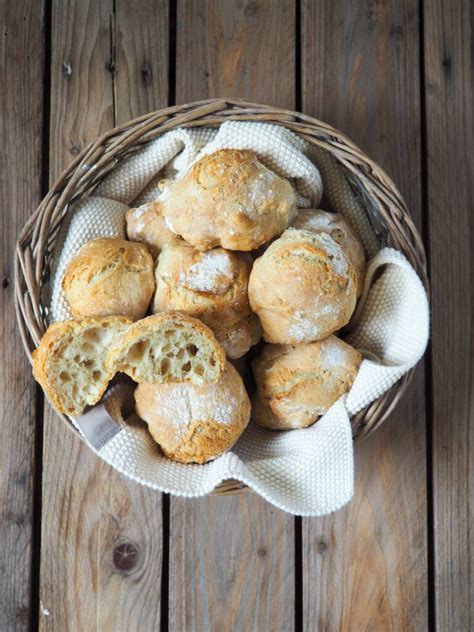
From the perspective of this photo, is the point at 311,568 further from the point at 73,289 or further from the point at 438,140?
the point at 438,140

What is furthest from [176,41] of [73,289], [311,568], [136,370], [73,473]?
[311,568]

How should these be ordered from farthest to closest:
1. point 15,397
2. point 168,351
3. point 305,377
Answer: point 15,397 → point 305,377 → point 168,351

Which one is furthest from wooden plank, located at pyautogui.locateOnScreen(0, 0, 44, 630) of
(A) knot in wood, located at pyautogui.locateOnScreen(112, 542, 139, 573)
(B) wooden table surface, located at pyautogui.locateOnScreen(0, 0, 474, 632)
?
(A) knot in wood, located at pyautogui.locateOnScreen(112, 542, 139, 573)

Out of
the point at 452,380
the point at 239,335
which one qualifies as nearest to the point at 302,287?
the point at 239,335

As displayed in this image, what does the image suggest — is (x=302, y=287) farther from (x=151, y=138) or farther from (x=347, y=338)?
(x=151, y=138)

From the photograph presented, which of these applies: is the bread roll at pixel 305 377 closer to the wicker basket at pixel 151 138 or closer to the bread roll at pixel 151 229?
the wicker basket at pixel 151 138

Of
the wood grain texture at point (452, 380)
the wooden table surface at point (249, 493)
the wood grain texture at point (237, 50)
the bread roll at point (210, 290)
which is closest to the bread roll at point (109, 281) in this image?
the bread roll at point (210, 290)

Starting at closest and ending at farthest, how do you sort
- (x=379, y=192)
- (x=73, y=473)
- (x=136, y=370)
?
1. (x=136, y=370)
2. (x=379, y=192)
3. (x=73, y=473)
